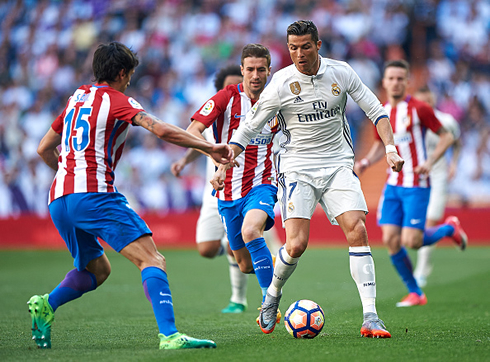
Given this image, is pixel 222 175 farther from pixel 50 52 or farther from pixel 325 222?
pixel 50 52

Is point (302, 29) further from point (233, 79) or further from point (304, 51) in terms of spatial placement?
point (233, 79)

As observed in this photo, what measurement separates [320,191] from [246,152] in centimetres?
134

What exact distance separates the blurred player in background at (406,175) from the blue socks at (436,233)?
1.73ft

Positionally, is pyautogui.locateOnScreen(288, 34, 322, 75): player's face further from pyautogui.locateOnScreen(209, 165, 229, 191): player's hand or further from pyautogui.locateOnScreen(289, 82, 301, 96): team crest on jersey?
pyautogui.locateOnScreen(209, 165, 229, 191): player's hand

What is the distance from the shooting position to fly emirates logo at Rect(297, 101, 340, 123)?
571 centimetres

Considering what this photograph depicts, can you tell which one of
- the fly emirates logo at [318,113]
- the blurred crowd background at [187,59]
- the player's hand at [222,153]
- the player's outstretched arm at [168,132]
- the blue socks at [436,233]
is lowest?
the blue socks at [436,233]

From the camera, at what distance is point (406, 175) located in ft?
28.4

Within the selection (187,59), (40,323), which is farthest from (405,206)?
(187,59)

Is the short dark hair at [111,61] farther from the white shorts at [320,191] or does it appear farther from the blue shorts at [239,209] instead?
the blue shorts at [239,209]

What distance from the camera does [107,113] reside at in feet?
16.4

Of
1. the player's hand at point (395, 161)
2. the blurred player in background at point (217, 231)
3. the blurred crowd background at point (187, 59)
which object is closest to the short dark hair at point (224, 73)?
the blurred player in background at point (217, 231)

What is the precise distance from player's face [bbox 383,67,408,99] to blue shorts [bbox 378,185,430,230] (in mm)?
1205

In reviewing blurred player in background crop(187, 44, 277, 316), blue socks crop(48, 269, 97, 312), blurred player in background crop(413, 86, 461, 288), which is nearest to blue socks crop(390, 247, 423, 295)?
blurred player in background crop(413, 86, 461, 288)

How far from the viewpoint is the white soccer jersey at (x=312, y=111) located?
224 inches
